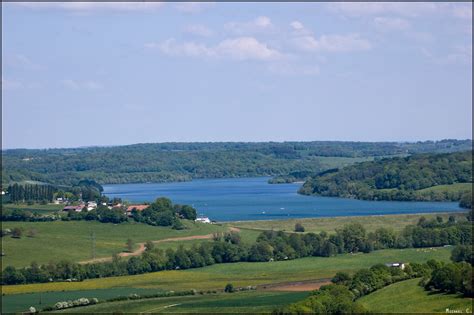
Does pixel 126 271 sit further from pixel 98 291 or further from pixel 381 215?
pixel 381 215

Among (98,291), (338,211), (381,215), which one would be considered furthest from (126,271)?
(338,211)

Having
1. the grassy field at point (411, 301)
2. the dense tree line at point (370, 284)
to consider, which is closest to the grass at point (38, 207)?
the dense tree line at point (370, 284)

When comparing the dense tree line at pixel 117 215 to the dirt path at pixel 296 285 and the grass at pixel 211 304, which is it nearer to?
the dirt path at pixel 296 285

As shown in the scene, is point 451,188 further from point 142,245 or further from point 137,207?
point 142,245

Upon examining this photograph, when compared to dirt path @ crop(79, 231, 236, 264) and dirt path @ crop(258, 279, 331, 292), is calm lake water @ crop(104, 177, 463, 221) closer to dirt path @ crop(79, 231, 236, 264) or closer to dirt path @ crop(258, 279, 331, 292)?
dirt path @ crop(79, 231, 236, 264)

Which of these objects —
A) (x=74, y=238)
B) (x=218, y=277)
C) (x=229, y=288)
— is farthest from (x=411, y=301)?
(x=74, y=238)

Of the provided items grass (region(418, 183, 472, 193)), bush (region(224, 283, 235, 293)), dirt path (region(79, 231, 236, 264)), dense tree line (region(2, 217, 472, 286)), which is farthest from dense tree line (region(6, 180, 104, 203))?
bush (region(224, 283, 235, 293))

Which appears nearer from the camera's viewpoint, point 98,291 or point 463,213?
point 98,291
